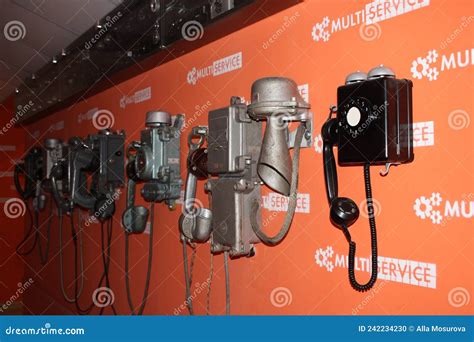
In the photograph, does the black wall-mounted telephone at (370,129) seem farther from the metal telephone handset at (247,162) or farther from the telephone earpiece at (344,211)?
the metal telephone handset at (247,162)

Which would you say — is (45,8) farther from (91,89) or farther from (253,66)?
(253,66)

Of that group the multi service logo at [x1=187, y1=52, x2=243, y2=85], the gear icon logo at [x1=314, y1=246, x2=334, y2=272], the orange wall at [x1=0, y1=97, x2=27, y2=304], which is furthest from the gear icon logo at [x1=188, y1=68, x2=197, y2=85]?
the orange wall at [x1=0, y1=97, x2=27, y2=304]

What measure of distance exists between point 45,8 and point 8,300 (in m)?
3.51

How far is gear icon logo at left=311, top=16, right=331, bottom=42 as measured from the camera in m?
1.35

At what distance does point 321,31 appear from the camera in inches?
54.0

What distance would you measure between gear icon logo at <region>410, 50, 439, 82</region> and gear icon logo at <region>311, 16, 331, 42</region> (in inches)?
12.2

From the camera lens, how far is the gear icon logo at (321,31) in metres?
1.35

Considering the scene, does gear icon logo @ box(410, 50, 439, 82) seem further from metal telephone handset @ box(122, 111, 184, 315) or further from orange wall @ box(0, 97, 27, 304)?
orange wall @ box(0, 97, 27, 304)

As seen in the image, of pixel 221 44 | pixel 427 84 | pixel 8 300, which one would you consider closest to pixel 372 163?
pixel 427 84

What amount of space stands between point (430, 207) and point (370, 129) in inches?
9.3

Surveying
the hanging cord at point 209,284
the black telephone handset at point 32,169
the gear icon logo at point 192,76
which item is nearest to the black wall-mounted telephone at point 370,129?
the hanging cord at point 209,284

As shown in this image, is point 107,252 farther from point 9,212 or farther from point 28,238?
point 9,212

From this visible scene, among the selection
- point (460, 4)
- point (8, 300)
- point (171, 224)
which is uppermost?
point (460, 4)

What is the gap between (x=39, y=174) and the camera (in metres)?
3.71
